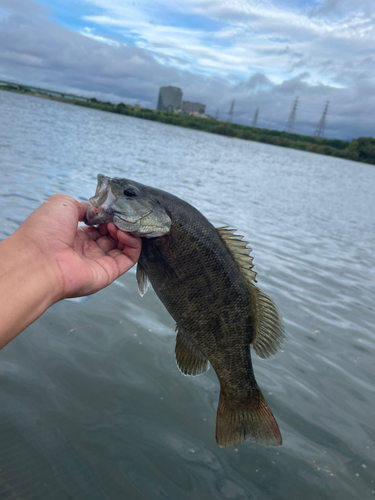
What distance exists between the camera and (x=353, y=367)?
555 cm

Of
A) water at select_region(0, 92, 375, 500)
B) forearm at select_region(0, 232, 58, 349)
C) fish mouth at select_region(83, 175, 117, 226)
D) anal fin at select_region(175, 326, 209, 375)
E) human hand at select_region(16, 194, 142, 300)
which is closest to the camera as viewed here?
forearm at select_region(0, 232, 58, 349)

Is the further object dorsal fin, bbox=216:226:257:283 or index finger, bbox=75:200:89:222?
index finger, bbox=75:200:89:222

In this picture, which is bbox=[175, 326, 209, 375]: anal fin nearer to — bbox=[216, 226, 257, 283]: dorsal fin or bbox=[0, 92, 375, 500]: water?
bbox=[216, 226, 257, 283]: dorsal fin

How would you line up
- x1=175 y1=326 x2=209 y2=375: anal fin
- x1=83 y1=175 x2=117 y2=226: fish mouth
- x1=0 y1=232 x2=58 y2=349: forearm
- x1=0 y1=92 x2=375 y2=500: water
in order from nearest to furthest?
x1=0 y1=232 x2=58 y2=349: forearm → x1=83 y1=175 x2=117 y2=226: fish mouth → x1=175 y1=326 x2=209 y2=375: anal fin → x1=0 y1=92 x2=375 y2=500: water

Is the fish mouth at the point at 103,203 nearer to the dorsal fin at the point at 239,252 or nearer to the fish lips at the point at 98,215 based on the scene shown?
the fish lips at the point at 98,215

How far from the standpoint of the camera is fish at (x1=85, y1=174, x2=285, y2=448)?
8.86 ft

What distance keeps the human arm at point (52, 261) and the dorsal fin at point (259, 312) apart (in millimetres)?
708

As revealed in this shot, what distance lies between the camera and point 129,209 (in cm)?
266

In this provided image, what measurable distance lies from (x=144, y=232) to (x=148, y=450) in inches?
86.3

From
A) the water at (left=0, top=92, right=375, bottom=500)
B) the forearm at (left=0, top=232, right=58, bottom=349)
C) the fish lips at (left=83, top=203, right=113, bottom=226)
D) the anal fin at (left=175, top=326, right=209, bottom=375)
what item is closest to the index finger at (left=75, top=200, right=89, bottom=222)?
the fish lips at (left=83, top=203, right=113, bottom=226)

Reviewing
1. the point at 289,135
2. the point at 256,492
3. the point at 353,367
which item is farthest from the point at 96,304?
the point at 289,135

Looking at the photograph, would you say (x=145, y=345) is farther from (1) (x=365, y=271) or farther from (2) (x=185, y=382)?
(1) (x=365, y=271)

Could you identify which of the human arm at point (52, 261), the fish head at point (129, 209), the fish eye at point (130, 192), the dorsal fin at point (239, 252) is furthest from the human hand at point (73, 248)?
the dorsal fin at point (239, 252)

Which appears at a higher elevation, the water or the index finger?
the index finger
